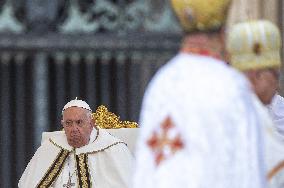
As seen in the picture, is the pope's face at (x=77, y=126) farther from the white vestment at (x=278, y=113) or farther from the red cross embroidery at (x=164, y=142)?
the red cross embroidery at (x=164, y=142)

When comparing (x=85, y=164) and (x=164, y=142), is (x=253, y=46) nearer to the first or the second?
(x=164, y=142)

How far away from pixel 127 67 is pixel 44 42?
0.72m

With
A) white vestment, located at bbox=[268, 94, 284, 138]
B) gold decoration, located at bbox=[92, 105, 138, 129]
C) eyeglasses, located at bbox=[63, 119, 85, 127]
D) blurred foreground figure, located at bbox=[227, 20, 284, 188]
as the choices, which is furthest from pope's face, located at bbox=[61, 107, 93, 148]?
blurred foreground figure, located at bbox=[227, 20, 284, 188]

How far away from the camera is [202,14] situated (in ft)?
16.5

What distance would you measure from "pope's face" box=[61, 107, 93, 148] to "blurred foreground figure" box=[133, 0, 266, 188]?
4.51 meters

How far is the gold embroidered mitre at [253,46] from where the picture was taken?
5746 millimetres

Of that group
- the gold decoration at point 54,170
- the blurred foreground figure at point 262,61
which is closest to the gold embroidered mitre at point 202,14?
the blurred foreground figure at point 262,61

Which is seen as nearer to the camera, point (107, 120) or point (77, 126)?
point (77, 126)

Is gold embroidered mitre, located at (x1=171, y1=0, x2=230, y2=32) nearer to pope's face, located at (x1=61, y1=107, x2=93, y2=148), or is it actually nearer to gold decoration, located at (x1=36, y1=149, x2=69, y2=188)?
pope's face, located at (x1=61, y1=107, x2=93, y2=148)

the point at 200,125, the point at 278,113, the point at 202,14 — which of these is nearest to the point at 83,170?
the point at 278,113

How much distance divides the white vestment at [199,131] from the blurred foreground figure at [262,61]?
0.58 metres

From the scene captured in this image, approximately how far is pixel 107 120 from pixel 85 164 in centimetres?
48

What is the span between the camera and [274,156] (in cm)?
550

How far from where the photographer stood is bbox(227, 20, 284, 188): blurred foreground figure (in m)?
5.55
